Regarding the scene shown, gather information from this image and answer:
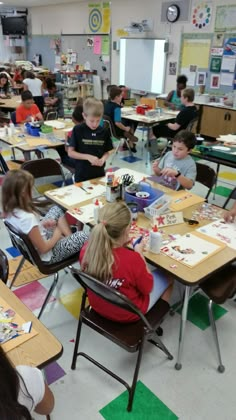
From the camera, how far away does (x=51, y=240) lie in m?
2.14

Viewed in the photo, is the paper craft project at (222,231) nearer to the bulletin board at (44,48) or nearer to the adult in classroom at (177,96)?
the adult in classroom at (177,96)

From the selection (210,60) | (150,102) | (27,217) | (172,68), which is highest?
(210,60)

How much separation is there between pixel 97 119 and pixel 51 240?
1235 mm

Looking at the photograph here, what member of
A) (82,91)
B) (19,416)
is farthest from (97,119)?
(82,91)

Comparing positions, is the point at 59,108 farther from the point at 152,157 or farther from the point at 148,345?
the point at 148,345

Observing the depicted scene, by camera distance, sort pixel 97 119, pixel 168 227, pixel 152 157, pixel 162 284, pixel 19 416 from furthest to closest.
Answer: pixel 152 157 < pixel 97 119 < pixel 168 227 < pixel 162 284 < pixel 19 416

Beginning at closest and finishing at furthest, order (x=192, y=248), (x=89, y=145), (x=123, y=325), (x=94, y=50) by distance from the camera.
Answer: (x=123, y=325) → (x=192, y=248) → (x=89, y=145) → (x=94, y=50)

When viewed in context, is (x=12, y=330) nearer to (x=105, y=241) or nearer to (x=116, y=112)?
(x=105, y=241)

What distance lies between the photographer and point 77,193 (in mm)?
2555

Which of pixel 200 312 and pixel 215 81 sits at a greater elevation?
pixel 215 81

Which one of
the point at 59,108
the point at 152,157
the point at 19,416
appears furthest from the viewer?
the point at 59,108

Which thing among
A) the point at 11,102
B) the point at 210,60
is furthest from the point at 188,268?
the point at 210,60

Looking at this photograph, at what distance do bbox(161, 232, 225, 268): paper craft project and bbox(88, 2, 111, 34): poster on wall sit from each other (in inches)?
329

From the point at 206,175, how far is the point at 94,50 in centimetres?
772
